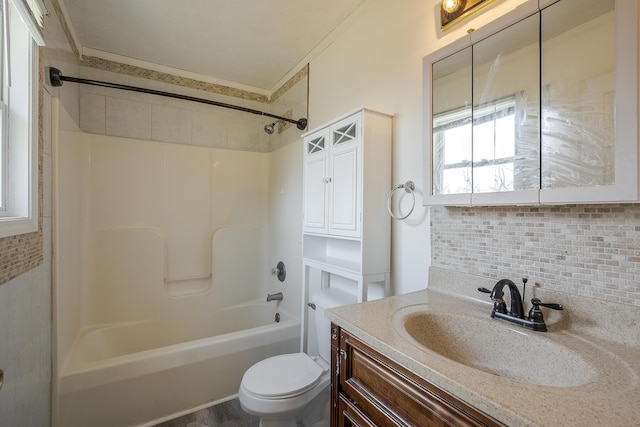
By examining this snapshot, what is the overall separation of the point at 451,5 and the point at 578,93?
0.72 meters

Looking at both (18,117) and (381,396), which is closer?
(381,396)

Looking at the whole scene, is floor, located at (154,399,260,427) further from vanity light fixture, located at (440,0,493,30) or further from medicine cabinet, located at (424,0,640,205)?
vanity light fixture, located at (440,0,493,30)

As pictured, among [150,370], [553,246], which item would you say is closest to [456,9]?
[553,246]

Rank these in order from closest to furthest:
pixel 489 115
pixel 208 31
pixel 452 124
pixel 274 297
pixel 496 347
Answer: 1. pixel 496 347
2. pixel 489 115
3. pixel 452 124
4. pixel 208 31
5. pixel 274 297

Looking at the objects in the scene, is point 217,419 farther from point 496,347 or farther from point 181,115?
point 181,115

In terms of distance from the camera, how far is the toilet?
4.45 feet

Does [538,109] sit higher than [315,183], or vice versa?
[538,109]

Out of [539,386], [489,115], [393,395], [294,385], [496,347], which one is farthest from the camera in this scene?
[294,385]

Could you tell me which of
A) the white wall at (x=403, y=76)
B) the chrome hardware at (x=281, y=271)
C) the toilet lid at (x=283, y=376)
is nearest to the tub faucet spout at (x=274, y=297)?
the chrome hardware at (x=281, y=271)

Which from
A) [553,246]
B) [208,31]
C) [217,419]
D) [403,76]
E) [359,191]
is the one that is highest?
[208,31]

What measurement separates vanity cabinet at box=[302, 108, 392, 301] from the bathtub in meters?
0.91

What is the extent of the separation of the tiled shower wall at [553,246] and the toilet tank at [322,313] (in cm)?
68

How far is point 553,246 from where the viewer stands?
0.93 metres

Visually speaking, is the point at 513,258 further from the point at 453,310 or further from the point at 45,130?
the point at 45,130
